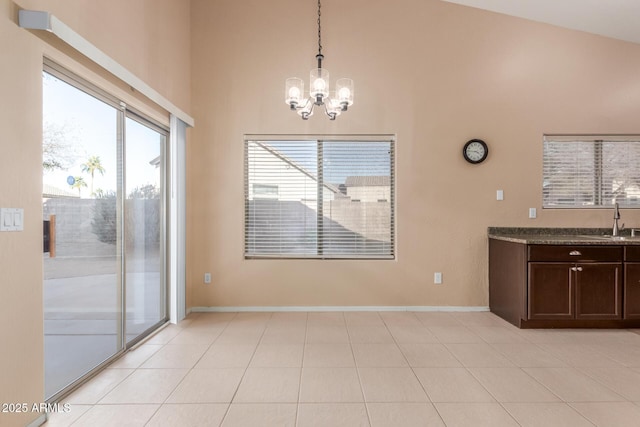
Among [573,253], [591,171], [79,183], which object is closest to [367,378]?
[79,183]

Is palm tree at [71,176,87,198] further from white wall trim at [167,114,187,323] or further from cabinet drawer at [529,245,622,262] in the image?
cabinet drawer at [529,245,622,262]

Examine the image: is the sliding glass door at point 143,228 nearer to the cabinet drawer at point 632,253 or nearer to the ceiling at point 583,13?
the ceiling at point 583,13

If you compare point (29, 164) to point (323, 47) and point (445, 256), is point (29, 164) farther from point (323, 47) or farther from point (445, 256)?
point (445, 256)

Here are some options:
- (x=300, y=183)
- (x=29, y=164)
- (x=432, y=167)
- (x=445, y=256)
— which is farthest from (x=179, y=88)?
(x=445, y=256)

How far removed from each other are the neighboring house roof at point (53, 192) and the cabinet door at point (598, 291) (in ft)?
14.8

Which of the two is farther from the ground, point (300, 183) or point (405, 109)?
point (405, 109)

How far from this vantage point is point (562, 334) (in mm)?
3402

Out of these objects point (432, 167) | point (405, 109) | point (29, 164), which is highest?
point (405, 109)

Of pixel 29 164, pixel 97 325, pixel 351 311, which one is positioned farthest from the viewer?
pixel 351 311

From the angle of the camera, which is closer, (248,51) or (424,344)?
(424,344)

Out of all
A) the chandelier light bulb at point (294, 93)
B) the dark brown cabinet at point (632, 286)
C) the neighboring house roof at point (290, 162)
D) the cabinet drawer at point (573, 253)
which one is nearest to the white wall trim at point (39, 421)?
the chandelier light bulb at point (294, 93)

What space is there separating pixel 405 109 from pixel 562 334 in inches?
114

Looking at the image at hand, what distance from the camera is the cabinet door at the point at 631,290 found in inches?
138

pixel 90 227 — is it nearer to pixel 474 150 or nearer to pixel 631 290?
pixel 474 150
